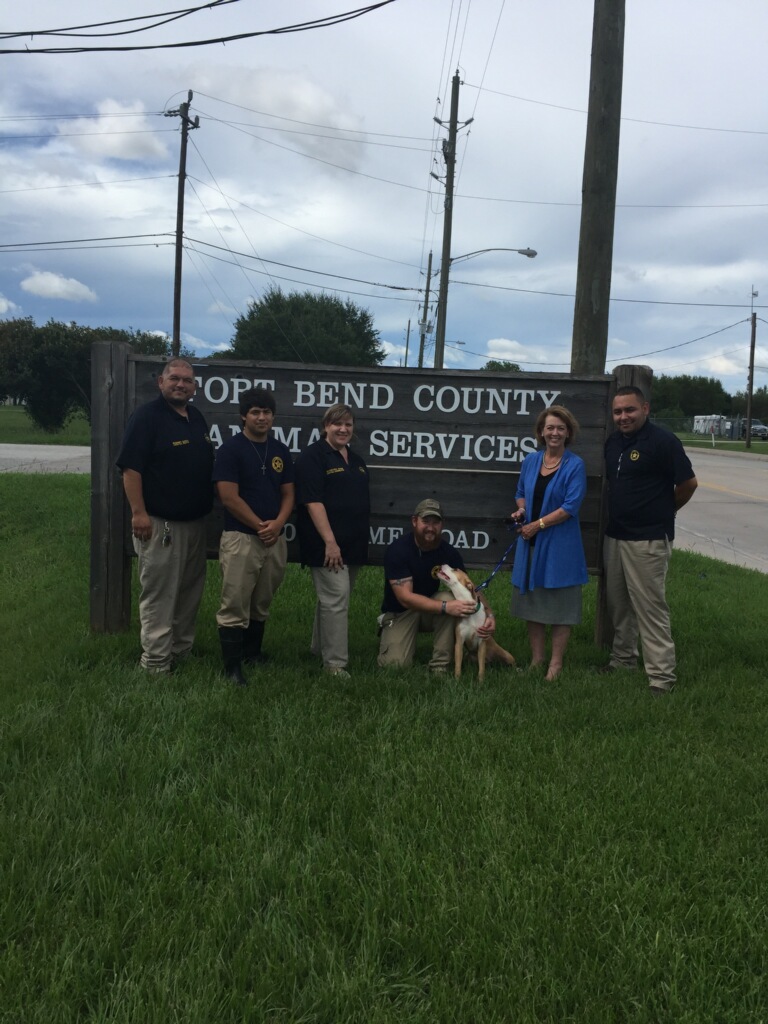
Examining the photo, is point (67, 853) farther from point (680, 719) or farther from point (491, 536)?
point (491, 536)

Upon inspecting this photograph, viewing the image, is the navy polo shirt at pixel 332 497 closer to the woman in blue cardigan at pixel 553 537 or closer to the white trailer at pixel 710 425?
the woman in blue cardigan at pixel 553 537

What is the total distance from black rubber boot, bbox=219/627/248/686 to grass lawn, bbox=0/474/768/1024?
0.14 metres

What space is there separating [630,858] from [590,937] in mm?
502

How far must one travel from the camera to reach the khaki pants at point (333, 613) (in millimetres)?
5203

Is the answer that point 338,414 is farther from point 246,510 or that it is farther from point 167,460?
point 167,460

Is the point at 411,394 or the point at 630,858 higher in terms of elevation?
the point at 411,394

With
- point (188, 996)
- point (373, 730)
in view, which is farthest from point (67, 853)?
point (373, 730)

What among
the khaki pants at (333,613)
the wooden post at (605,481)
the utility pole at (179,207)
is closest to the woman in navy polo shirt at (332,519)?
the khaki pants at (333,613)

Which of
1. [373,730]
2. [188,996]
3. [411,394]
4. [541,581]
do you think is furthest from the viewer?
[411,394]

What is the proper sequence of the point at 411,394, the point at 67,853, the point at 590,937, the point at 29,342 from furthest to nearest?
the point at 29,342
the point at 411,394
the point at 67,853
the point at 590,937

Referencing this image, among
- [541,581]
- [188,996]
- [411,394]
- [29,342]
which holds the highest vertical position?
[29,342]

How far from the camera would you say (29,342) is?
3825 cm

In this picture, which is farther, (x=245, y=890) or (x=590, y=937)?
(x=245, y=890)

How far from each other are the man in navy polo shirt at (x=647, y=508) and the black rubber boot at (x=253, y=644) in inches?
93.3
